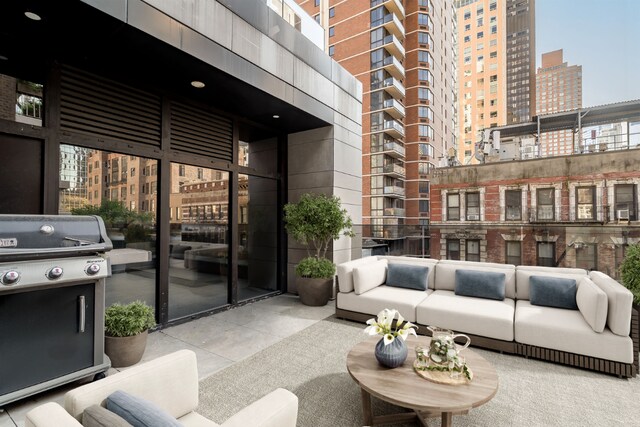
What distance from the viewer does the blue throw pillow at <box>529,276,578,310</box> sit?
3.43 metres

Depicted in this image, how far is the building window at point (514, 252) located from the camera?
562cm

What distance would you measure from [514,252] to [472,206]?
898cm

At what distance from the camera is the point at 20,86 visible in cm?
300

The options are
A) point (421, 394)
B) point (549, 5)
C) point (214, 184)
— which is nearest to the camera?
point (421, 394)

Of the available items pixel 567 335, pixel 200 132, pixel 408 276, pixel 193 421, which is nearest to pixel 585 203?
pixel 408 276

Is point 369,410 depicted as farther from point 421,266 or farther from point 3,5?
point 3,5

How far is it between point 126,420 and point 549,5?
1165cm

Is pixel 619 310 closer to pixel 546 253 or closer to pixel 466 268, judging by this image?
pixel 466 268

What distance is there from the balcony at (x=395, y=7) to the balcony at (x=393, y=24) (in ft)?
1.95

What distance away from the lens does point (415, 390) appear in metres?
1.95

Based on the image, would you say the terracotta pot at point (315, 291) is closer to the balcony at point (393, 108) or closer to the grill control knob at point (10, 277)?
the grill control knob at point (10, 277)

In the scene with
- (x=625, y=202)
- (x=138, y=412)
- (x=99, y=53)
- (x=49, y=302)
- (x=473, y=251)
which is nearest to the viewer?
(x=138, y=412)

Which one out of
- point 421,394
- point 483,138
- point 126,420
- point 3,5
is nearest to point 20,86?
point 3,5

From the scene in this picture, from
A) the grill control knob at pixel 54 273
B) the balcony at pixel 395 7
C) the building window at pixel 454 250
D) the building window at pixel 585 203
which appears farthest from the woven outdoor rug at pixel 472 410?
the balcony at pixel 395 7
